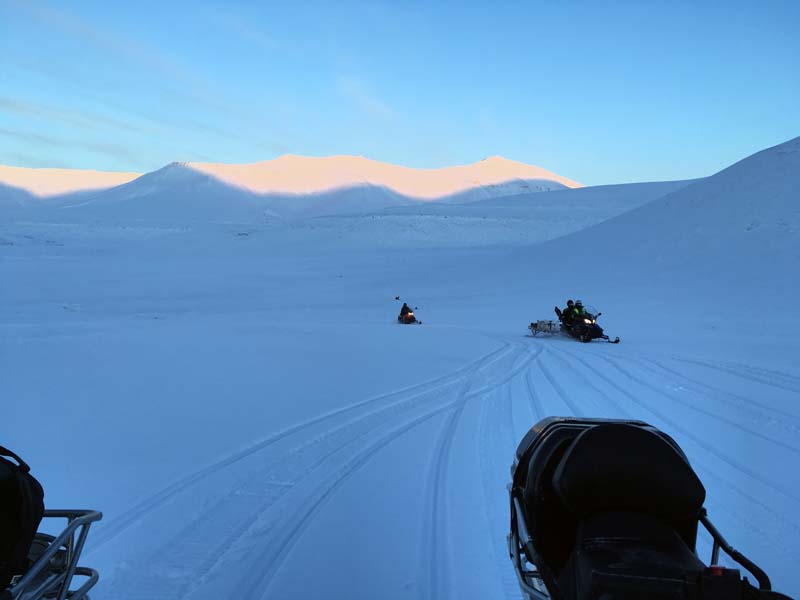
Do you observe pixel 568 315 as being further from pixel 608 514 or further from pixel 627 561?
pixel 627 561

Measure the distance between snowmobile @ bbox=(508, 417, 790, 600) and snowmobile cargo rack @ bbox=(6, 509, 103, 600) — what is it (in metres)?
2.19

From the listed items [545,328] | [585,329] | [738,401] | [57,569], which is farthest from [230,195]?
[57,569]

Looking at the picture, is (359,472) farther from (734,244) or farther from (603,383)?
(734,244)

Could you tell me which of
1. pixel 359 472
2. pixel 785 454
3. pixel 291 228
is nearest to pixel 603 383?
pixel 785 454

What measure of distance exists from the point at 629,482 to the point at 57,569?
3.12 m

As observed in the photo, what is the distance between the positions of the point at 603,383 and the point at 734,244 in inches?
1188

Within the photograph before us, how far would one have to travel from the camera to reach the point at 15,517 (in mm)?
3041

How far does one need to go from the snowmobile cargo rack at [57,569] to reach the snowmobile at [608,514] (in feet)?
7.19

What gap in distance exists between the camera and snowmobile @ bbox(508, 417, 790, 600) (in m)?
2.80

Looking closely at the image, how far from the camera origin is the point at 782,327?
72.1ft

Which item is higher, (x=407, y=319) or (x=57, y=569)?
(x=407, y=319)

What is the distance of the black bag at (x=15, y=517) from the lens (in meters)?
2.94

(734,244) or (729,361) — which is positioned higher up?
(734,244)

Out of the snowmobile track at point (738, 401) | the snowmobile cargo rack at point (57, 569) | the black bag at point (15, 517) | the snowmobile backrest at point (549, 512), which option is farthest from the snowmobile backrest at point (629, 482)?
the snowmobile track at point (738, 401)
